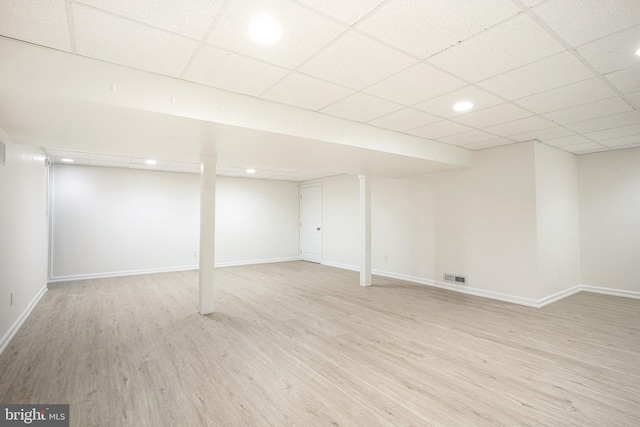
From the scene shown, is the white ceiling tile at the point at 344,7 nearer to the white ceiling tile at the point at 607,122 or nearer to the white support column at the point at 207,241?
the white support column at the point at 207,241

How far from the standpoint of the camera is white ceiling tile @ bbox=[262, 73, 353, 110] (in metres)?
2.71

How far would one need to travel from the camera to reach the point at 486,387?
2441 millimetres

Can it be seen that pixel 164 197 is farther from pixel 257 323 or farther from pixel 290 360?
pixel 290 360

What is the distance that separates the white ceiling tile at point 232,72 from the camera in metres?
2.31

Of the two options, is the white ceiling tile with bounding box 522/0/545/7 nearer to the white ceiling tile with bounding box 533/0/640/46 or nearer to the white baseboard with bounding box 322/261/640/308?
the white ceiling tile with bounding box 533/0/640/46

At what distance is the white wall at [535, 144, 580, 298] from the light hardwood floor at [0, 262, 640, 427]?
20.0 inches

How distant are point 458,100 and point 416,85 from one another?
2.06ft

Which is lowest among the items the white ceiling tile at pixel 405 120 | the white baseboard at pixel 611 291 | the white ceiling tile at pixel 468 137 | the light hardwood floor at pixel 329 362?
the light hardwood floor at pixel 329 362

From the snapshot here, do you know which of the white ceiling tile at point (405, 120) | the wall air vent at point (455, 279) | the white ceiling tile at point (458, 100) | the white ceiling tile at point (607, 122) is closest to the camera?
the white ceiling tile at point (458, 100)

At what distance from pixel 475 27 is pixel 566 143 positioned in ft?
13.7

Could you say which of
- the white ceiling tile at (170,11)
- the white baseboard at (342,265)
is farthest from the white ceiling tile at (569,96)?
the white baseboard at (342,265)

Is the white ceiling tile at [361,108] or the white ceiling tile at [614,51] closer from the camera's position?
the white ceiling tile at [614,51]

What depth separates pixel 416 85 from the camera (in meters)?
2.80

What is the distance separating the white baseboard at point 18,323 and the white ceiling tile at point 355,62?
4.02m
